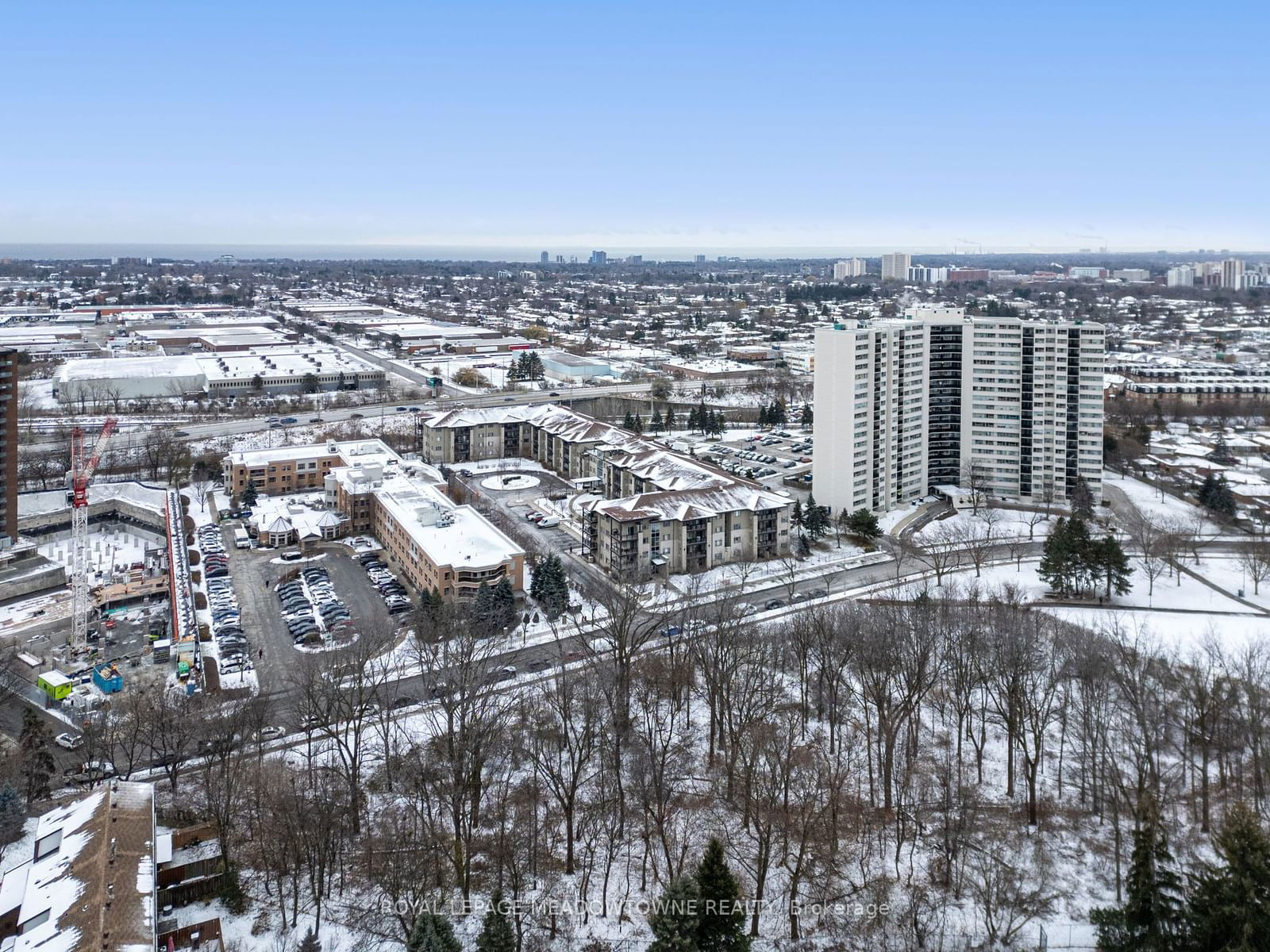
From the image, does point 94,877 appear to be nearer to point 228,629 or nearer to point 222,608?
point 228,629

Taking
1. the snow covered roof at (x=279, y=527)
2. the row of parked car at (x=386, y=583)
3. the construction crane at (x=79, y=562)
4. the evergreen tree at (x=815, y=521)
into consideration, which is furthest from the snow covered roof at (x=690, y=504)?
the construction crane at (x=79, y=562)

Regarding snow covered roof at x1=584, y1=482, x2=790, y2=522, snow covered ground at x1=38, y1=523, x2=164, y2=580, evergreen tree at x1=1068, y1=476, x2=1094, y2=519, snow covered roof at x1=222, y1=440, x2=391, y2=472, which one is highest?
snow covered roof at x1=222, y1=440, x2=391, y2=472

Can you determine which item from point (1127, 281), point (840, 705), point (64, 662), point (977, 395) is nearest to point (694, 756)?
point (840, 705)

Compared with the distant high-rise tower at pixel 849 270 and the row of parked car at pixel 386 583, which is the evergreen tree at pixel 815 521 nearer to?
the row of parked car at pixel 386 583

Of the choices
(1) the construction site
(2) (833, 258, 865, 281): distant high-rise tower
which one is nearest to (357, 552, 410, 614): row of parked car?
(1) the construction site

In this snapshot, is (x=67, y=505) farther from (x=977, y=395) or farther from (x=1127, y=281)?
(x=1127, y=281)

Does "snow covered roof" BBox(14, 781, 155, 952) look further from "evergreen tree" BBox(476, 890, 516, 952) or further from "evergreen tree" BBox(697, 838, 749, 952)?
"evergreen tree" BBox(697, 838, 749, 952)
